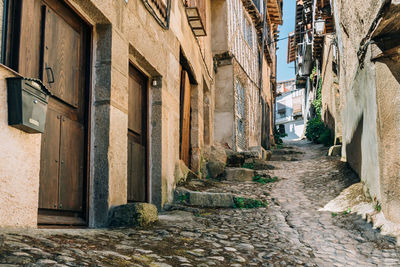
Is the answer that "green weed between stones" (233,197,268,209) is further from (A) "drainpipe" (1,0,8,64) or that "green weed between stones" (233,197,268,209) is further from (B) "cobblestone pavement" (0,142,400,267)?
(A) "drainpipe" (1,0,8,64)

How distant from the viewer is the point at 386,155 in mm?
4492

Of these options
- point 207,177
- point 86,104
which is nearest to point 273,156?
point 207,177

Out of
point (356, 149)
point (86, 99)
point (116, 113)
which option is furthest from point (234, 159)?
point (86, 99)

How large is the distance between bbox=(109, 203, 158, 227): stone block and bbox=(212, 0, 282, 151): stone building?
6875 mm

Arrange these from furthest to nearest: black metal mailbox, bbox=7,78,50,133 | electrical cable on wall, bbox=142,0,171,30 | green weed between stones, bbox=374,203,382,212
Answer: electrical cable on wall, bbox=142,0,171,30, green weed between stones, bbox=374,203,382,212, black metal mailbox, bbox=7,78,50,133

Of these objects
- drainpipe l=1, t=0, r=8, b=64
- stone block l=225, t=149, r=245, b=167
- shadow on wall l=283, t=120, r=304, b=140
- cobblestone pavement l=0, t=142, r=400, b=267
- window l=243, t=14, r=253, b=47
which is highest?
window l=243, t=14, r=253, b=47

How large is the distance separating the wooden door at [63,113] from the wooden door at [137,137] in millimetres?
1163

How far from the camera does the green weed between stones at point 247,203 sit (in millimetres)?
6064

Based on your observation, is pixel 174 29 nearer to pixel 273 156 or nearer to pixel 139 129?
pixel 139 129

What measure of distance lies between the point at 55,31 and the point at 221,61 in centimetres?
797

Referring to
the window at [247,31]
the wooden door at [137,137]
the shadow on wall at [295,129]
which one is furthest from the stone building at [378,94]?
the shadow on wall at [295,129]

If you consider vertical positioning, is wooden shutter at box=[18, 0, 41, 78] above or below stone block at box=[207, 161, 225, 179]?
above

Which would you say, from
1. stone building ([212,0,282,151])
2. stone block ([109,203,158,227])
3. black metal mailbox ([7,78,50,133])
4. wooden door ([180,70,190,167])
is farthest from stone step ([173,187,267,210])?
stone building ([212,0,282,151])

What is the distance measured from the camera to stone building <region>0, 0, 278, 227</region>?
261 centimetres
